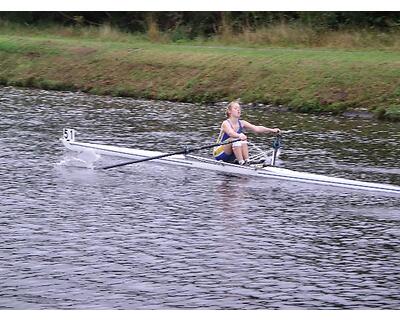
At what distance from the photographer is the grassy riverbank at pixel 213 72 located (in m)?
30.9

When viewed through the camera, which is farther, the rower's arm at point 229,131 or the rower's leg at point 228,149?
the rower's leg at point 228,149

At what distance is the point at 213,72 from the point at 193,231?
1992 centimetres

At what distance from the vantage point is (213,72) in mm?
35031

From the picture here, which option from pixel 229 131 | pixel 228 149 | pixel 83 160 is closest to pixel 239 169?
pixel 228 149

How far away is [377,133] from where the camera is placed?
2602 cm

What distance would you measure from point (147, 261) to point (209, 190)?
5.04 m

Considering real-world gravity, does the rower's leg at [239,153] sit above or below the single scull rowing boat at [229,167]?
above

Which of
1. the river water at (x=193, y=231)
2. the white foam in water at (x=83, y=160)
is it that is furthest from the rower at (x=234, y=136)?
the white foam in water at (x=83, y=160)

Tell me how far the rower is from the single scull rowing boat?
8.2 inches

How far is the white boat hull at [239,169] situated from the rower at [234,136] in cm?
21

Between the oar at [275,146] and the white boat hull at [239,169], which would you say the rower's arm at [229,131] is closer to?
A: the white boat hull at [239,169]

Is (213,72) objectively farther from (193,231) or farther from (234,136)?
(193,231)

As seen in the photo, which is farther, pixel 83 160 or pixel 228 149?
pixel 83 160

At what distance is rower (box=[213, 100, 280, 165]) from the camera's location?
2002cm
